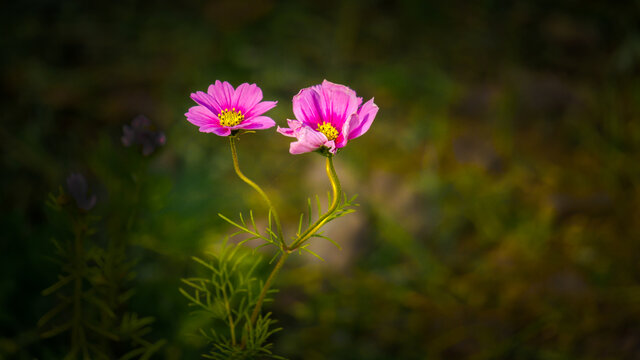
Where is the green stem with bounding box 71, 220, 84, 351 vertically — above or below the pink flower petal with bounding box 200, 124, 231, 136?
below

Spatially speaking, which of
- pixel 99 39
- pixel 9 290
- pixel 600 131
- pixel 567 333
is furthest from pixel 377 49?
pixel 9 290

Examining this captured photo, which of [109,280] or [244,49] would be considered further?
[244,49]

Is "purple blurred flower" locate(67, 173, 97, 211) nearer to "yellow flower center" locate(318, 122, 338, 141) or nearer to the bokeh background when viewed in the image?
the bokeh background

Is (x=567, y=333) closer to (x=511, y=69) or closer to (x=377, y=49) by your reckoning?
(x=511, y=69)

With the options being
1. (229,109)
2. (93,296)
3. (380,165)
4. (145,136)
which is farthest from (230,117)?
(380,165)

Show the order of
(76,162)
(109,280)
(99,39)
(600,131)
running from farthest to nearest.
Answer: (99,39) → (600,131) → (76,162) → (109,280)

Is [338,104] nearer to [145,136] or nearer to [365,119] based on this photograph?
[365,119]

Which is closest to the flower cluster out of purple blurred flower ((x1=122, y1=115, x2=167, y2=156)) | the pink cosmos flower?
the pink cosmos flower
